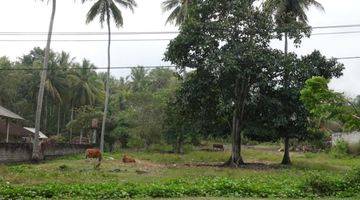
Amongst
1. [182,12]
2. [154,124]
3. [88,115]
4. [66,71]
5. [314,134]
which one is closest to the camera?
[314,134]

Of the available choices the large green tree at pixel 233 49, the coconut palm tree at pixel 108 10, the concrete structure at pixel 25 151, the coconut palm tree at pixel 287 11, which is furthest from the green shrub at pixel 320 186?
the coconut palm tree at pixel 108 10

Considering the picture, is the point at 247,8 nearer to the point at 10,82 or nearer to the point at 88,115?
the point at 88,115

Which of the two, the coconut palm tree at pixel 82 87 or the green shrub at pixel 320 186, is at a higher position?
the coconut palm tree at pixel 82 87

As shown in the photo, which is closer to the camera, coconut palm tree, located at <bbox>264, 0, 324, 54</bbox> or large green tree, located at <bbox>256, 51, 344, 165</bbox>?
large green tree, located at <bbox>256, 51, 344, 165</bbox>

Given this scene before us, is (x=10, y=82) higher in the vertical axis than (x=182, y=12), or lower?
lower

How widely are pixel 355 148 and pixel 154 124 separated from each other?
19178 mm

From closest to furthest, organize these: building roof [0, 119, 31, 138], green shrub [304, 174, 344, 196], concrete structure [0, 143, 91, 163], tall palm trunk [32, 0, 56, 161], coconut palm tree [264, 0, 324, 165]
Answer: green shrub [304, 174, 344, 196], concrete structure [0, 143, 91, 163], tall palm trunk [32, 0, 56, 161], coconut palm tree [264, 0, 324, 165], building roof [0, 119, 31, 138]

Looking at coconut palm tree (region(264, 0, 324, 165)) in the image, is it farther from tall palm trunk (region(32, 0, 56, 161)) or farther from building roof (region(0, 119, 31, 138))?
building roof (region(0, 119, 31, 138))

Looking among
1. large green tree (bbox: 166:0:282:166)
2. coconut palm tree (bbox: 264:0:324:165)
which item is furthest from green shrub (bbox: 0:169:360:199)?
coconut palm tree (bbox: 264:0:324:165)

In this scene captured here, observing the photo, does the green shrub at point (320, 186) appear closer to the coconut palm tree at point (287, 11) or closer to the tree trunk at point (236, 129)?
the tree trunk at point (236, 129)

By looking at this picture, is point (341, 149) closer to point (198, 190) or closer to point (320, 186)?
point (320, 186)

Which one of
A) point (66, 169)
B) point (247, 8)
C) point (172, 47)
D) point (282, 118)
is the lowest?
point (66, 169)

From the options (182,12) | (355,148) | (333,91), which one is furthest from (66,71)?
(333,91)

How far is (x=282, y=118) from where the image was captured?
3378 cm
